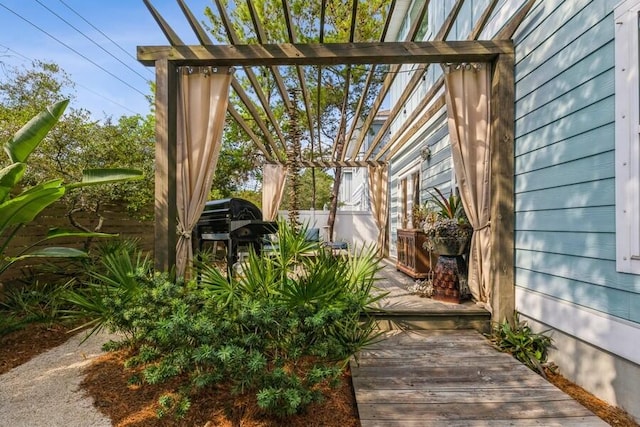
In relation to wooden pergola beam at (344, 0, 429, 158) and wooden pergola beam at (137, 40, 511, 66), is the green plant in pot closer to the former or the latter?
wooden pergola beam at (137, 40, 511, 66)

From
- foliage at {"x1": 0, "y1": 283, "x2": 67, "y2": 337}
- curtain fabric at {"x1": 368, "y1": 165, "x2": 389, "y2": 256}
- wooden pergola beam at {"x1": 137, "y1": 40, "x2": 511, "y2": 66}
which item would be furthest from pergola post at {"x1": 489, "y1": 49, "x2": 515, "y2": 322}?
curtain fabric at {"x1": 368, "y1": 165, "x2": 389, "y2": 256}

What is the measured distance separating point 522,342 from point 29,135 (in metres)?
4.89

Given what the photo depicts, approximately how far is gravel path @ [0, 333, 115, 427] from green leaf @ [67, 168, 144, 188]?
1.64 m

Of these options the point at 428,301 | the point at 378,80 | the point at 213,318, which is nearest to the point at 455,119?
the point at 428,301

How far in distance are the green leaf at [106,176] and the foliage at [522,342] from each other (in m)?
3.91

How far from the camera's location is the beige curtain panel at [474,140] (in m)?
3.46

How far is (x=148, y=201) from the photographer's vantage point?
5.55m

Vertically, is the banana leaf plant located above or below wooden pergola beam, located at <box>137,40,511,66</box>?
below

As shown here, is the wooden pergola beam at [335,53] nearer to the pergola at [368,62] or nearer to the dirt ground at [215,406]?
the pergola at [368,62]

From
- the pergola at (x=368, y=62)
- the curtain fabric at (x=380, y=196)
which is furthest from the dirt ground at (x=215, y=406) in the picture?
the curtain fabric at (x=380, y=196)

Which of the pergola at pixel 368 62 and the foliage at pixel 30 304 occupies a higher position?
the pergola at pixel 368 62

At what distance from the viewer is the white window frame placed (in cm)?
204

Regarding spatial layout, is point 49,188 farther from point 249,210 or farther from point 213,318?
point 249,210

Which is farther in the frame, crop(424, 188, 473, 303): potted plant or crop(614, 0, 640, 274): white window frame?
crop(424, 188, 473, 303): potted plant
